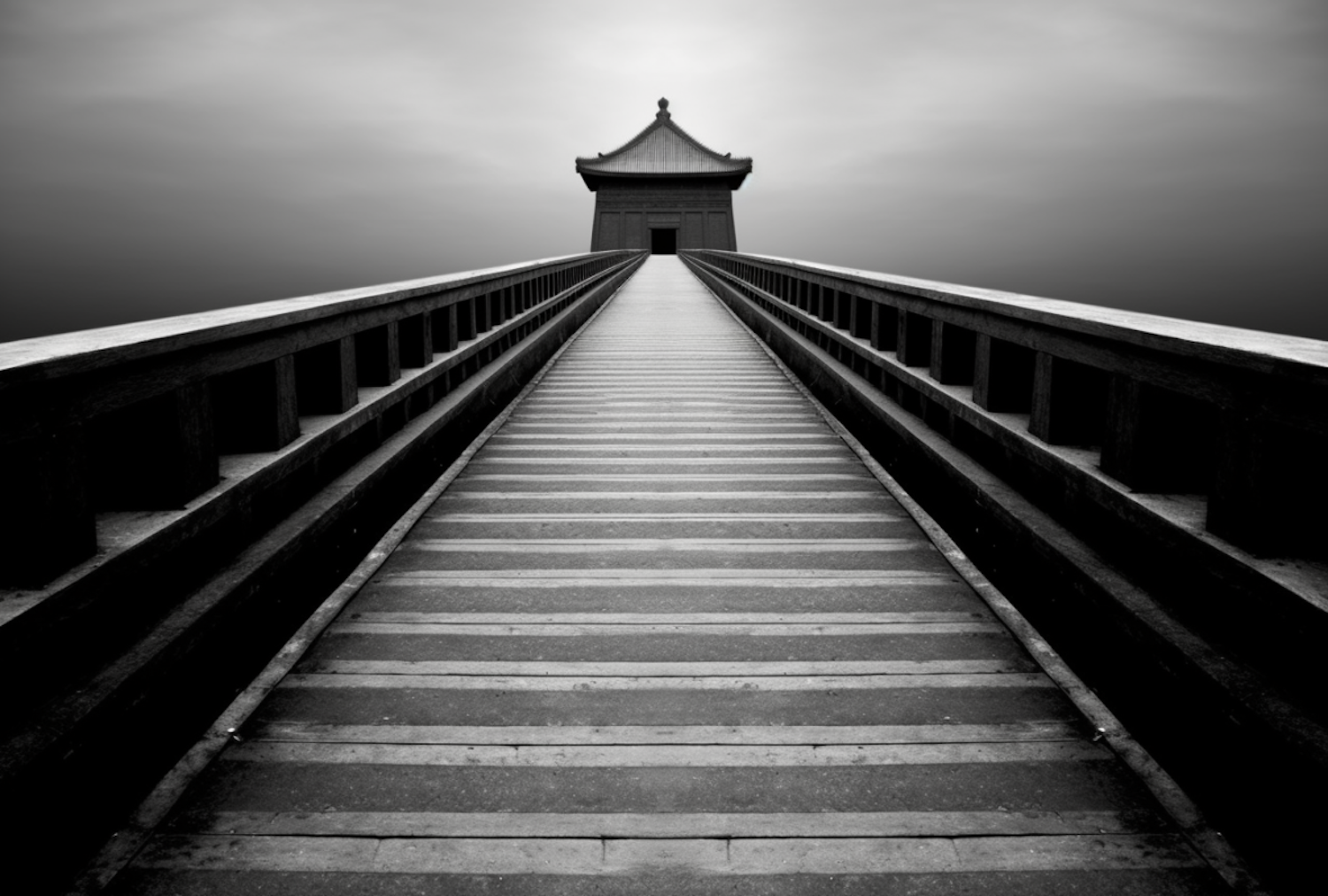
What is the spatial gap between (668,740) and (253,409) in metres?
1.89

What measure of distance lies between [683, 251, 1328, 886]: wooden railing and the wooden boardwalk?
22 centimetres

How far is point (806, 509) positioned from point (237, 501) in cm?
268

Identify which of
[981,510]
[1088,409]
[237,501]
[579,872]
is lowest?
[579,872]

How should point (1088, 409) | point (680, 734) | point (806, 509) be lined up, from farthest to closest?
point (806, 509)
point (1088, 409)
point (680, 734)

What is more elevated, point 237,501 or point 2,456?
point 2,456

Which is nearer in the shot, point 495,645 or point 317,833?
point 317,833

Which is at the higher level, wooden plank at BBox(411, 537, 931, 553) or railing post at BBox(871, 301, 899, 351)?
railing post at BBox(871, 301, 899, 351)

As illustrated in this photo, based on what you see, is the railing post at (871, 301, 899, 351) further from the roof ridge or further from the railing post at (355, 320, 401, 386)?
the roof ridge

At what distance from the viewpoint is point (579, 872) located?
195 centimetres

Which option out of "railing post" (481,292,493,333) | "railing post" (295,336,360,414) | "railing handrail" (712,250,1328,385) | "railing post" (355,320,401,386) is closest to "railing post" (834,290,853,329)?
"railing post" (481,292,493,333)

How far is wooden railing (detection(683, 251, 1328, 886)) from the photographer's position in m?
1.94

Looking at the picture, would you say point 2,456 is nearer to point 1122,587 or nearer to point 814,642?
point 814,642

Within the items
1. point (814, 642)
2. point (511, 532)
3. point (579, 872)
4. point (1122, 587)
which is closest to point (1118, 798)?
point (1122, 587)

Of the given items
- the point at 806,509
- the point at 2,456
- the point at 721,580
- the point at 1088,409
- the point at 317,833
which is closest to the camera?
the point at 2,456
